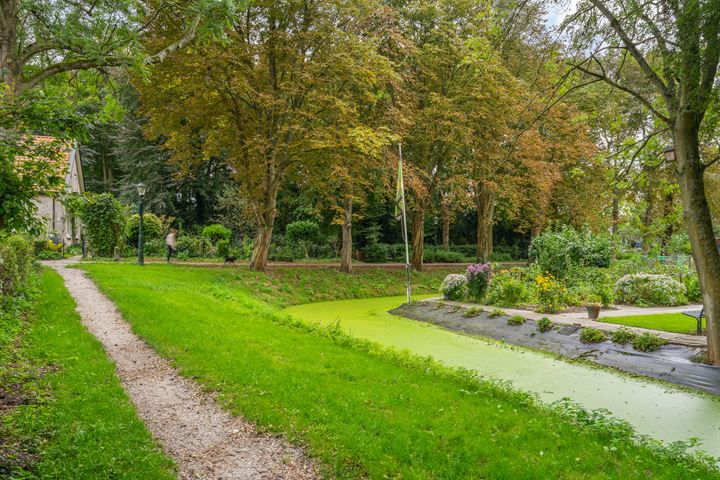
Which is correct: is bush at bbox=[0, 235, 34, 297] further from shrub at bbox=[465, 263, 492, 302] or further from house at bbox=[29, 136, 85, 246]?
shrub at bbox=[465, 263, 492, 302]

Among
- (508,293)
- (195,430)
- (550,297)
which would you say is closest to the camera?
(195,430)

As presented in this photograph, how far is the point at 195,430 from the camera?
4527mm

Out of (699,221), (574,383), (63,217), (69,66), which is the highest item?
(69,66)

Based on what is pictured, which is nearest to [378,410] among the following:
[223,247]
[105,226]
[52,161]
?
[52,161]

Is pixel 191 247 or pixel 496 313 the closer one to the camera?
pixel 496 313

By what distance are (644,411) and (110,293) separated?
1049 cm

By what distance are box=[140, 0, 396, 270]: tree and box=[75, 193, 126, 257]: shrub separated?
442 cm

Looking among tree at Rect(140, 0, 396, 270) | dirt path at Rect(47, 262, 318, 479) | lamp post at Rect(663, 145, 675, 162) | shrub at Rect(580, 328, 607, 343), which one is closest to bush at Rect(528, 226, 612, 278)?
shrub at Rect(580, 328, 607, 343)

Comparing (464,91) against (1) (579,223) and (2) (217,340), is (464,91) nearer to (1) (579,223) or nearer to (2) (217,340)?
Result: (1) (579,223)

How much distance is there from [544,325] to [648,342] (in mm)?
2070

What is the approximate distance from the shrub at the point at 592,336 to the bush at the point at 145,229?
19.0 meters

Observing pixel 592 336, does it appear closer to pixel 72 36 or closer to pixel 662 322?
pixel 662 322

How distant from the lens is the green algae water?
5.29m

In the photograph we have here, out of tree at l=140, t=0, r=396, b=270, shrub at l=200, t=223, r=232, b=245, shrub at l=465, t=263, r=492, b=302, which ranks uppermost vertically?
tree at l=140, t=0, r=396, b=270
